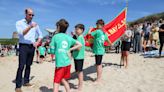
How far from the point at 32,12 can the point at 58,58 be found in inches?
63.8

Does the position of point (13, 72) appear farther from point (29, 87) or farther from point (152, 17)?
point (152, 17)

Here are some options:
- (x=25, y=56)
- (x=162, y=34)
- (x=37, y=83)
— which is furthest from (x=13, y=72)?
(x=162, y=34)

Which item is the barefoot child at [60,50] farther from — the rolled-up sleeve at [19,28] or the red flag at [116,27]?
Result: the red flag at [116,27]

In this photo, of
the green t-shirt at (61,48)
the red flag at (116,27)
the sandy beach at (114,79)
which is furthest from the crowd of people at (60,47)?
the red flag at (116,27)

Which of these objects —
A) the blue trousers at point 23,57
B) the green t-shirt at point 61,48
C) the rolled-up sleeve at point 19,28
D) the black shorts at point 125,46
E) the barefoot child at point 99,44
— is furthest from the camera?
the black shorts at point 125,46

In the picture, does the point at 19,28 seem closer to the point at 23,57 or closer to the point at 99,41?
the point at 23,57

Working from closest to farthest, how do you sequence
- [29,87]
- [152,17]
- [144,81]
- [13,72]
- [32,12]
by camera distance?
[32,12], [29,87], [144,81], [13,72], [152,17]

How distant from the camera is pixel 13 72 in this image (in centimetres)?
1088

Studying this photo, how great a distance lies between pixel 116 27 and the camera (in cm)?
1233

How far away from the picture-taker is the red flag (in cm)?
1223

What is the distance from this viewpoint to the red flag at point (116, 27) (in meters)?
12.2

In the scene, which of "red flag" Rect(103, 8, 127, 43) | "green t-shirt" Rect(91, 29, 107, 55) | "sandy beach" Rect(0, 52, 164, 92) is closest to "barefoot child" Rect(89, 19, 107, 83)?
"green t-shirt" Rect(91, 29, 107, 55)

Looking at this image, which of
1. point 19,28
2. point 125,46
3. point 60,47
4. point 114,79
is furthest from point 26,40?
point 125,46

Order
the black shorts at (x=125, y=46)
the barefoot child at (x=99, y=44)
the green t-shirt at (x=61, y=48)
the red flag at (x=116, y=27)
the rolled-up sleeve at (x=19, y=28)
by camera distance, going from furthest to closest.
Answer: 1. the red flag at (x=116, y=27)
2. the black shorts at (x=125, y=46)
3. the barefoot child at (x=99, y=44)
4. the rolled-up sleeve at (x=19, y=28)
5. the green t-shirt at (x=61, y=48)
